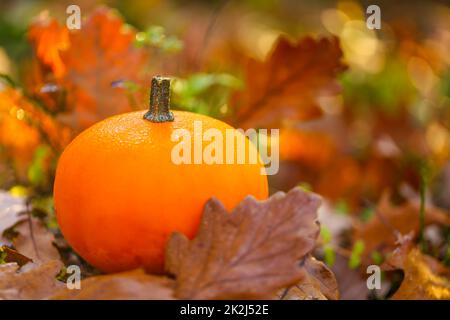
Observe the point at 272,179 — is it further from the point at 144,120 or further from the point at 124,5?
the point at 124,5

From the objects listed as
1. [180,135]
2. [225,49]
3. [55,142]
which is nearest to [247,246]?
[180,135]

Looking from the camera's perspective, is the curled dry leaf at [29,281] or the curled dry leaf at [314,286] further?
the curled dry leaf at [314,286]

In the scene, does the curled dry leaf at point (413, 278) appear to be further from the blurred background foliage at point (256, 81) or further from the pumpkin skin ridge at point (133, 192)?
the pumpkin skin ridge at point (133, 192)

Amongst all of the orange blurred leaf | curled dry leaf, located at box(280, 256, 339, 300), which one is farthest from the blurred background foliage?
curled dry leaf, located at box(280, 256, 339, 300)

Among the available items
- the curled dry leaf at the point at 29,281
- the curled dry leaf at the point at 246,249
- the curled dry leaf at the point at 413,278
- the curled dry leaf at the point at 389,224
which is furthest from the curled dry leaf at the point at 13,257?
the curled dry leaf at the point at 389,224

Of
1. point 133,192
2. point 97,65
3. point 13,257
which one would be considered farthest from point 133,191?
point 97,65

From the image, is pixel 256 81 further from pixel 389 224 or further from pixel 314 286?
pixel 314 286

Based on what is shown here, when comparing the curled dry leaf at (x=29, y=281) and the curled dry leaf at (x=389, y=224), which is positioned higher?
the curled dry leaf at (x=389, y=224)
